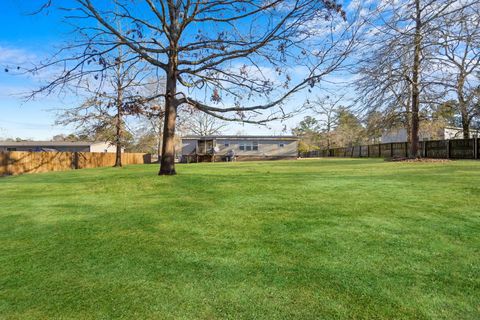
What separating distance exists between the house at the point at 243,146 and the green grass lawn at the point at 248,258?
30237mm

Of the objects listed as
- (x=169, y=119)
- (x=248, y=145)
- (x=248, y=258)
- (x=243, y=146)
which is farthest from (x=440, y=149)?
(x=248, y=258)

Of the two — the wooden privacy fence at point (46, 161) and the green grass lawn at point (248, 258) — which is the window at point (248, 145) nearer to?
the wooden privacy fence at point (46, 161)

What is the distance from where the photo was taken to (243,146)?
3606cm

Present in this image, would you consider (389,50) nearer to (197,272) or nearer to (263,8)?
(263,8)

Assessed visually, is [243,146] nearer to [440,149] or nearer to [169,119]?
[440,149]

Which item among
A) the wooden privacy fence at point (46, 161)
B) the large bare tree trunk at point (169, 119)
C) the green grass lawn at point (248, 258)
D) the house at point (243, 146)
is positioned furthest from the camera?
the house at point (243, 146)

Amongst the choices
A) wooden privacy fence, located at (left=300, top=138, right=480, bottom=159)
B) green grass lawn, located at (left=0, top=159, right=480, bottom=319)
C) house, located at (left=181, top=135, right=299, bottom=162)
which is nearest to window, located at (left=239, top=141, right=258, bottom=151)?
house, located at (left=181, top=135, right=299, bottom=162)

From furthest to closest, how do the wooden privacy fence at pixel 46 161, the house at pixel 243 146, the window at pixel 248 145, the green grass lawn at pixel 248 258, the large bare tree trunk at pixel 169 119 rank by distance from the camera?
1. the window at pixel 248 145
2. the house at pixel 243 146
3. the wooden privacy fence at pixel 46 161
4. the large bare tree trunk at pixel 169 119
5. the green grass lawn at pixel 248 258

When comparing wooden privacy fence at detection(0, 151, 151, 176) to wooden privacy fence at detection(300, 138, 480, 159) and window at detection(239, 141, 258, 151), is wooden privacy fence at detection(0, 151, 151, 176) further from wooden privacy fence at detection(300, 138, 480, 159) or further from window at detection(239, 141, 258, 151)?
wooden privacy fence at detection(300, 138, 480, 159)

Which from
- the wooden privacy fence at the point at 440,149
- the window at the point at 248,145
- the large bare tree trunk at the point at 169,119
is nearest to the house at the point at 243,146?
the window at the point at 248,145

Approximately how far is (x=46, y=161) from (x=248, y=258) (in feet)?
72.0

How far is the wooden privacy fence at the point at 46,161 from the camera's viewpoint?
17531 mm

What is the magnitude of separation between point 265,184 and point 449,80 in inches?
513

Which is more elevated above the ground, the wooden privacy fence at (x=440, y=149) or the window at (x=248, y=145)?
the window at (x=248, y=145)
